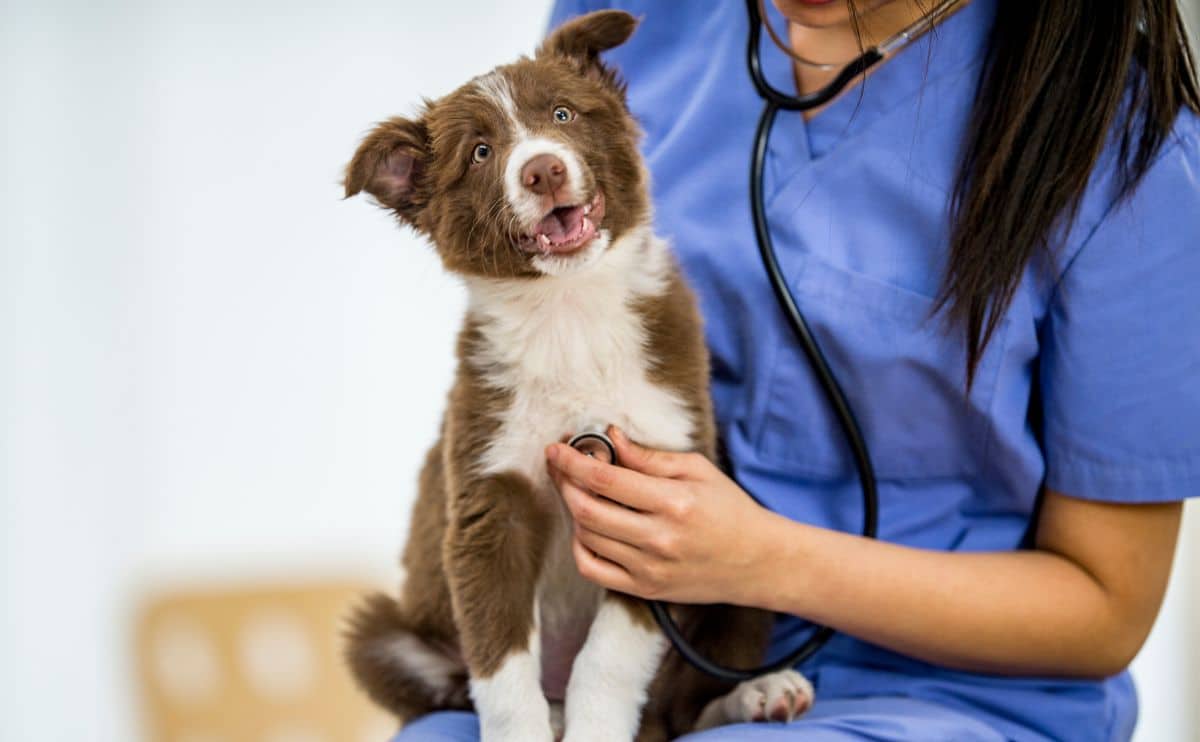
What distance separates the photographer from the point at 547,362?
4.90ft

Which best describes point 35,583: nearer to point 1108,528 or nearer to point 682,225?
point 682,225

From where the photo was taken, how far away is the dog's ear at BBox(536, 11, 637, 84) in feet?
4.75

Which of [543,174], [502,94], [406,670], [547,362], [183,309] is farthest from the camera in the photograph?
[183,309]

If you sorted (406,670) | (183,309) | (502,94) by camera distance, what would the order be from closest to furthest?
1. (502,94)
2. (406,670)
3. (183,309)

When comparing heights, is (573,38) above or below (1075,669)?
above

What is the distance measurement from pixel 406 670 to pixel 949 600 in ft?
2.42

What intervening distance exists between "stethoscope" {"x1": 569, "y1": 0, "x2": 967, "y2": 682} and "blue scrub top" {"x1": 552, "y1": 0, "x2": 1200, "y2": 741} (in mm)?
45

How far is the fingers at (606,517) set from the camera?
142cm

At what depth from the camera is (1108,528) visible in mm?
1519

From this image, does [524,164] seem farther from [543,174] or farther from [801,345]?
[801,345]

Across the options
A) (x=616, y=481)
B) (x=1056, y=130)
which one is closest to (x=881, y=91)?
(x=1056, y=130)

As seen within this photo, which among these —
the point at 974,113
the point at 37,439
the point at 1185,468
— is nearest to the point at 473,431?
the point at 974,113

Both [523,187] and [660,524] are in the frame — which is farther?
[660,524]

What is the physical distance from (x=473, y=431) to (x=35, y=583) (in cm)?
203
